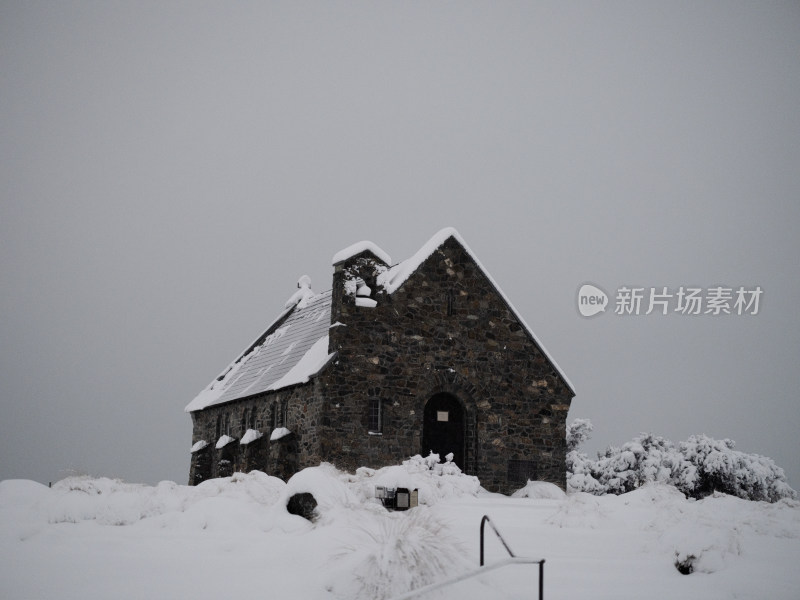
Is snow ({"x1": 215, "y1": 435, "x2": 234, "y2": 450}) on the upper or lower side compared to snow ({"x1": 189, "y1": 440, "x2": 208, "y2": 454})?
upper

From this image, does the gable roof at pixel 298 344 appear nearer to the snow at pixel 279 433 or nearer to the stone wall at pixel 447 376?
the stone wall at pixel 447 376

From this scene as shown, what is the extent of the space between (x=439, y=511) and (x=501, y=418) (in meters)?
11.4

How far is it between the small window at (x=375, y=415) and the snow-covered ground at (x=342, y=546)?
943 cm

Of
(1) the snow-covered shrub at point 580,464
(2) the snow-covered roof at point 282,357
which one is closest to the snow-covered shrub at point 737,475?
(1) the snow-covered shrub at point 580,464

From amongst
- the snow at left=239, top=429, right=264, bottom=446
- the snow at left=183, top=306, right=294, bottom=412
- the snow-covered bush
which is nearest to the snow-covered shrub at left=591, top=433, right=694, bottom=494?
the snow-covered bush

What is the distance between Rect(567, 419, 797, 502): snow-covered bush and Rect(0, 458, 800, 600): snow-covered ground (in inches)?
719

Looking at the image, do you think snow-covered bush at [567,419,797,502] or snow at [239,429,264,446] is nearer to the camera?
snow at [239,429,264,446]

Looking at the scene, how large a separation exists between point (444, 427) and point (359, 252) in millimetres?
6548

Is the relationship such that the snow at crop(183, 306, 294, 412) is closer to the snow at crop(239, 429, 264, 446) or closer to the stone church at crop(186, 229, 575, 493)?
the snow at crop(239, 429, 264, 446)

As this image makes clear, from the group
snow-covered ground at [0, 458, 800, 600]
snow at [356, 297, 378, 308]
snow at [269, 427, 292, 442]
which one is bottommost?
snow-covered ground at [0, 458, 800, 600]

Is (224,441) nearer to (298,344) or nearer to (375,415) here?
(298,344)

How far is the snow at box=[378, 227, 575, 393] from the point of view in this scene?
1128 inches

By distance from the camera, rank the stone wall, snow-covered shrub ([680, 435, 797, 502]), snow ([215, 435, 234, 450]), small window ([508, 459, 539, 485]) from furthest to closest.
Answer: snow-covered shrub ([680, 435, 797, 502]) < snow ([215, 435, 234, 450]) < small window ([508, 459, 539, 485]) < the stone wall

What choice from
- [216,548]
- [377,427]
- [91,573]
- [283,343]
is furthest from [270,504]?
[283,343]
